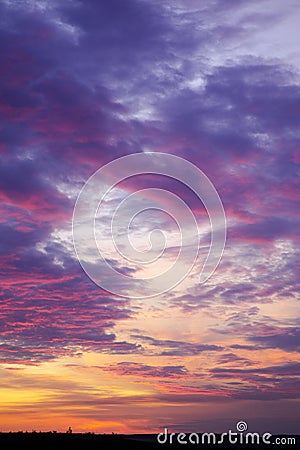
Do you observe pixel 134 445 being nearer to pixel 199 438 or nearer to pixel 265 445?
pixel 199 438

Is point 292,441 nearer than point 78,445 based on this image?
No

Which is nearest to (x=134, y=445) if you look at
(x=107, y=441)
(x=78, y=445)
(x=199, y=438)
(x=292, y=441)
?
(x=107, y=441)

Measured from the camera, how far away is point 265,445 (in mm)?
99688

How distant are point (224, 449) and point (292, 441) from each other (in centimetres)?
3475

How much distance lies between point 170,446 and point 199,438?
983 inches

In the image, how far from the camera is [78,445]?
180 ft

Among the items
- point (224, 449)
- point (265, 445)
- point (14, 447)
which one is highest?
point (265, 445)

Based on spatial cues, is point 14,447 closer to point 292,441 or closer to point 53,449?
point 53,449

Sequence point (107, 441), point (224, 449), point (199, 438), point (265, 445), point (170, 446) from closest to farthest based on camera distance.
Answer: point (107, 441), point (170, 446), point (224, 449), point (199, 438), point (265, 445)

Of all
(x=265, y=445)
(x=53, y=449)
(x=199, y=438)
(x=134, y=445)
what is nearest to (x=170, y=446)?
(x=134, y=445)

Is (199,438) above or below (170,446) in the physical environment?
above

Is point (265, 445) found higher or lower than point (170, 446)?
higher

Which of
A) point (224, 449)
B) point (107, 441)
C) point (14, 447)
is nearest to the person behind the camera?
point (14, 447)

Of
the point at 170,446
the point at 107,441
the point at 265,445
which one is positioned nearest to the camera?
the point at 107,441
